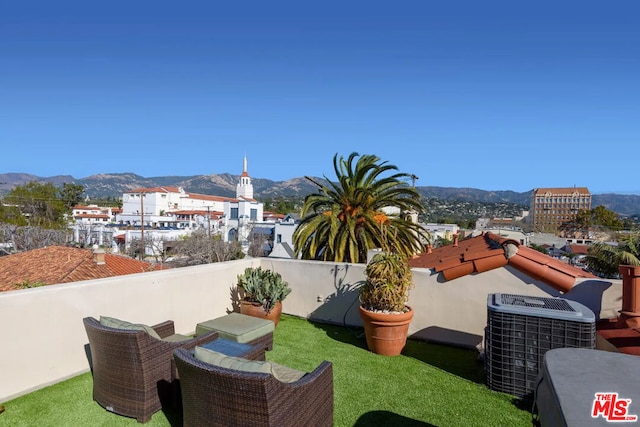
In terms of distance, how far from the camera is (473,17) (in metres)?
13.8

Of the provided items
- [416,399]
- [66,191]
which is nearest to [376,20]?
[416,399]

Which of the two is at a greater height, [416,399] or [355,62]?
[355,62]

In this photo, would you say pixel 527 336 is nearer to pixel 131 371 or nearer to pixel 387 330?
pixel 387 330

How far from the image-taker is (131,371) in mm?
3383

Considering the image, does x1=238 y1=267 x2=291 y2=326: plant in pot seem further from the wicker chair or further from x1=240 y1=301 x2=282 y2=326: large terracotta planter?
the wicker chair

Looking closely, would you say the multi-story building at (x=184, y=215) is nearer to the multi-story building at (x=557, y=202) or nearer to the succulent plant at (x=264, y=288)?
the succulent plant at (x=264, y=288)

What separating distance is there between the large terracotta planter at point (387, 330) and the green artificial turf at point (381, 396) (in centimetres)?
12

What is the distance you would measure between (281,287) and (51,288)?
344cm

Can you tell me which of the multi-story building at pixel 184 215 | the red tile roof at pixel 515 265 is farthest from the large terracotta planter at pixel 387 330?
the multi-story building at pixel 184 215

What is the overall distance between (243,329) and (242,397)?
264cm

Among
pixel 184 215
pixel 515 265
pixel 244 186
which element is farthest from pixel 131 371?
pixel 244 186

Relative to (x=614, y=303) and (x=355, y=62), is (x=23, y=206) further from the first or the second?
(x=614, y=303)

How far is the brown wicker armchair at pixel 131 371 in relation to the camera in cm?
333

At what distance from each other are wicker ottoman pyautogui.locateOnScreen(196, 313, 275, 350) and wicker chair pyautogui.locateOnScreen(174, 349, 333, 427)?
6.23 feet
